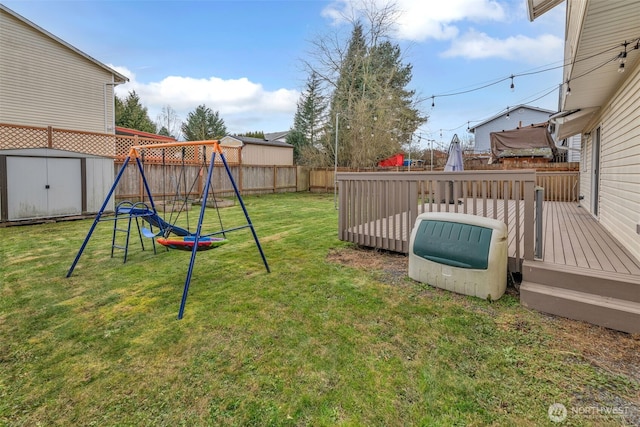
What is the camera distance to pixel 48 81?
464 inches

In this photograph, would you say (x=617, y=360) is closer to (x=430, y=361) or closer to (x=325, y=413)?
Result: (x=430, y=361)

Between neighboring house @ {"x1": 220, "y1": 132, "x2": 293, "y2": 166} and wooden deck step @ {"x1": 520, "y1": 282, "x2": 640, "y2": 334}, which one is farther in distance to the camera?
neighboring house @ {"x1": 220, "y1": 132, "x2": 293, "y2": 166}

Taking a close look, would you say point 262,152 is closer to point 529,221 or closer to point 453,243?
point 453,243

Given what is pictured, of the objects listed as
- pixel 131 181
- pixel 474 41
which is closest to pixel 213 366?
pixel 131 181

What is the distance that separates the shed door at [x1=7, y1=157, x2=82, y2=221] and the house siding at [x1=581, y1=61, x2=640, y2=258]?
397 inches

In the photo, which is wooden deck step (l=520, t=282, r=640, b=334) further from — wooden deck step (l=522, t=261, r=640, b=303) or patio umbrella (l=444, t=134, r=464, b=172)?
patio umbrella (l=444, t=134, r=464, b=172)

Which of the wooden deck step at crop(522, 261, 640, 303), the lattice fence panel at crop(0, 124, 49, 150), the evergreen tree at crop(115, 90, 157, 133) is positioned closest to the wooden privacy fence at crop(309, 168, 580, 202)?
the wooden deck step at crop(522, 261, 640, 303)

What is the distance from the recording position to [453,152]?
7.42m

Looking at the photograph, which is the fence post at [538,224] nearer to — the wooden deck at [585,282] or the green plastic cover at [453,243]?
the wooden deck at [585,282]

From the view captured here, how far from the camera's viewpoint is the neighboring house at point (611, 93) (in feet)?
9.57

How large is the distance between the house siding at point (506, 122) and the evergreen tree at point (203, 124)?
2258 centimetres

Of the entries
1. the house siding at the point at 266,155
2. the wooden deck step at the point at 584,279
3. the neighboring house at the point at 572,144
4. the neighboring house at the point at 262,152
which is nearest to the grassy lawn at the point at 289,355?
the wooden deck step at the point at 584,279

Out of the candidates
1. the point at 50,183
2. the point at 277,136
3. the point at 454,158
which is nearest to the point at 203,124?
the point at 277,136

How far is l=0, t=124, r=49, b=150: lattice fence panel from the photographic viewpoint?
7930 millimetres
